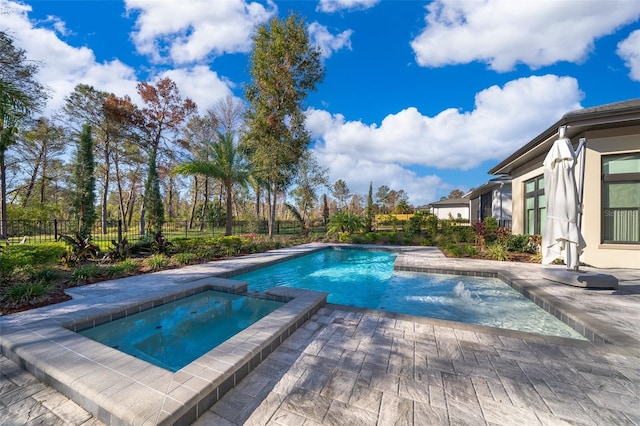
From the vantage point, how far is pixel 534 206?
9.78m

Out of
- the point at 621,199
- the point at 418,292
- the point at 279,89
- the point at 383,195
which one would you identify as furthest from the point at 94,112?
the point at 383,195

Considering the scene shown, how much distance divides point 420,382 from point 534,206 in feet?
34.7

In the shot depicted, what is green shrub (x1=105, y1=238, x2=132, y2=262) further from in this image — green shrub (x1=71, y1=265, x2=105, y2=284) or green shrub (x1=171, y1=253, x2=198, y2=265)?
green shrub (x1=71, y1=265, x2=105, y2=284)

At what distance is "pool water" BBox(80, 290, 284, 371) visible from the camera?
3.38 metres

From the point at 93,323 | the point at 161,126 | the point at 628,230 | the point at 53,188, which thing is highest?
the point at 161,126

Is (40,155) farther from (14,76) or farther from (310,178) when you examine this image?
(310,178)

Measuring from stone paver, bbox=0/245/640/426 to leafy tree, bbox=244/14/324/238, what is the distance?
11843 mm

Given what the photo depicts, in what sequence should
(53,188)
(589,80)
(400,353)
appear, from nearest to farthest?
(400,353)
(589,80)
(53,188)

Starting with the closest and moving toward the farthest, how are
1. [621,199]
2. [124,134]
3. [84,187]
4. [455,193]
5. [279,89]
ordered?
1. [621,199]
2. [84,187]
3. [279,89]
4. [124,134]
5. [455,193]

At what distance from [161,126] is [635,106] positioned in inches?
956

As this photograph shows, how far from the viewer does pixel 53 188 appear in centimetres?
2300

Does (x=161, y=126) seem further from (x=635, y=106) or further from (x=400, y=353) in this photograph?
(x=635, y=106)

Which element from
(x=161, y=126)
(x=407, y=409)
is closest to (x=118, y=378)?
(x=407, y=409)

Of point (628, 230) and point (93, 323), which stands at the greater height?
point (628, 230)
